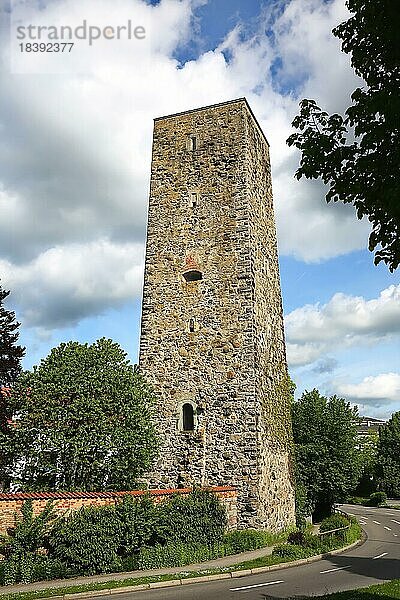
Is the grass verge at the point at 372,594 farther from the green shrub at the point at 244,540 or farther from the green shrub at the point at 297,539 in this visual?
the green shrub at the point at 297,539

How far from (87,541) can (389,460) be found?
A: 157ft

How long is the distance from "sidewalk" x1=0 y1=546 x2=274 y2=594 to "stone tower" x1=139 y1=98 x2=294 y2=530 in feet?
7.94

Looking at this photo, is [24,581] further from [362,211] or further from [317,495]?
[317,495]

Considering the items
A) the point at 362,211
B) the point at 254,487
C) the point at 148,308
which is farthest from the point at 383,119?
the point at 148,308

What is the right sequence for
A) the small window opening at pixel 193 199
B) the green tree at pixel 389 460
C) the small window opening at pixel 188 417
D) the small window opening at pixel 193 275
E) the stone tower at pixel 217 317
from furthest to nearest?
the green tree at pixel 389 460 < the small window opening at pixel 193 199 < the small window opening at pixel 193 275 < the small window opening at pixel 188 417 < the stone tower at pixel 217 317

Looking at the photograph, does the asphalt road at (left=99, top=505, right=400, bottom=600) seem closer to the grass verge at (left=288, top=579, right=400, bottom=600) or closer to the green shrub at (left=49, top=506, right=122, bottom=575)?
the grass verge at (left=288, top=579, right=400, bottom=600)

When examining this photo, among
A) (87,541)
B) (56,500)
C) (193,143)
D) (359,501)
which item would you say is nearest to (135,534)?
(87,541)

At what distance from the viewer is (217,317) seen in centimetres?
1980

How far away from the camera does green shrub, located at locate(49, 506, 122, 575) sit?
488 inches

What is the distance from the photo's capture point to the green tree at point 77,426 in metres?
14.2

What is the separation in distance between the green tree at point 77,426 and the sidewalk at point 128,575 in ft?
8.71

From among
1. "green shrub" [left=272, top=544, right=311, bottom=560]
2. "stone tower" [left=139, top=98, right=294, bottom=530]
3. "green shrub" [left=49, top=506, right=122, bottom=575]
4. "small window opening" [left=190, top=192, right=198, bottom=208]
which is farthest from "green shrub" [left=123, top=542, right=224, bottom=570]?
"small window opening" [left=190, top=192, right=198, bottom=208]

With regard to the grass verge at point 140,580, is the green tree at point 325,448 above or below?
above

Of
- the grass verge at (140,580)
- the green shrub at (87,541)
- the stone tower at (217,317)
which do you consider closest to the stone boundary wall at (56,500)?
the green shrub at (87,541)
